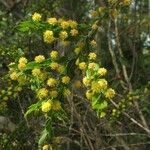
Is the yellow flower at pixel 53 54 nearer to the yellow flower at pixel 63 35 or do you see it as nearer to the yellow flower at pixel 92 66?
the yellow flower at pixel 63 35

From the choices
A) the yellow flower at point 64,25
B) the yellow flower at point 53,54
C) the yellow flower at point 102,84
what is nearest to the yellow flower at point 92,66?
the yellow flower at point 102,84

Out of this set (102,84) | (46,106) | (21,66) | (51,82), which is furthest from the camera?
(21,66)

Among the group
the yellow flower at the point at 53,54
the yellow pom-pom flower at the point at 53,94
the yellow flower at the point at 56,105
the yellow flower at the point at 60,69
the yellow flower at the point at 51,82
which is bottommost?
the yellow flower at the point at 56,105

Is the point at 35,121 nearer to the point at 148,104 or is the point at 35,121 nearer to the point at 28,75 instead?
the point at 148,104

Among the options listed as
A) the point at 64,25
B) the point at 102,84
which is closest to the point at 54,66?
the point at 64,25

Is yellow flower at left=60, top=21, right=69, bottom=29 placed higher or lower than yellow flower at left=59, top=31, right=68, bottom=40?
higher

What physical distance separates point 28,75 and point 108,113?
284 cm

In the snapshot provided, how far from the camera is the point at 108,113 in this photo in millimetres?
5512

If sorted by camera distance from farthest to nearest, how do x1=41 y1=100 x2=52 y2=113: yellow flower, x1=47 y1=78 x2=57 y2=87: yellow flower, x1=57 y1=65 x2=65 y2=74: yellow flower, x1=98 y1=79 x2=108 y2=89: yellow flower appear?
x1=57 y1=65 x2=65 y2=74: yellow flower → x1=47 y1=78 x2=57 y2=87: yellow flower → x1=41 y1=100 x2=52 y2=113: yellow flower → x1=98 y1=79 x2=108 y2=89: yellow flower

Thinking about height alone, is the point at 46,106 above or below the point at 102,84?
below

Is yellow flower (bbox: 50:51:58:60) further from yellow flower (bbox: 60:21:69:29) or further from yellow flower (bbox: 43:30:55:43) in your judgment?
yellow flower (bbox: 60:21:69:29)

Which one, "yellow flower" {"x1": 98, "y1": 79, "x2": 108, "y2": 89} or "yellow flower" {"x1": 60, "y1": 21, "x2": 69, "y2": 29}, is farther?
"yellow flower" {"x1": 60, "y1": 21, "x2": 69, "y2": 29}

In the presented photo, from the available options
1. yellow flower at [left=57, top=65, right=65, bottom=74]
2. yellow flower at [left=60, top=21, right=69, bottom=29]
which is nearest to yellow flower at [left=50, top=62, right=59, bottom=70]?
yellow flower at [left=57, top=65, right=65, bottom=74]

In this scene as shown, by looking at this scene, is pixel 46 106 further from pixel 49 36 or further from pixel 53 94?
pixel 49 36
